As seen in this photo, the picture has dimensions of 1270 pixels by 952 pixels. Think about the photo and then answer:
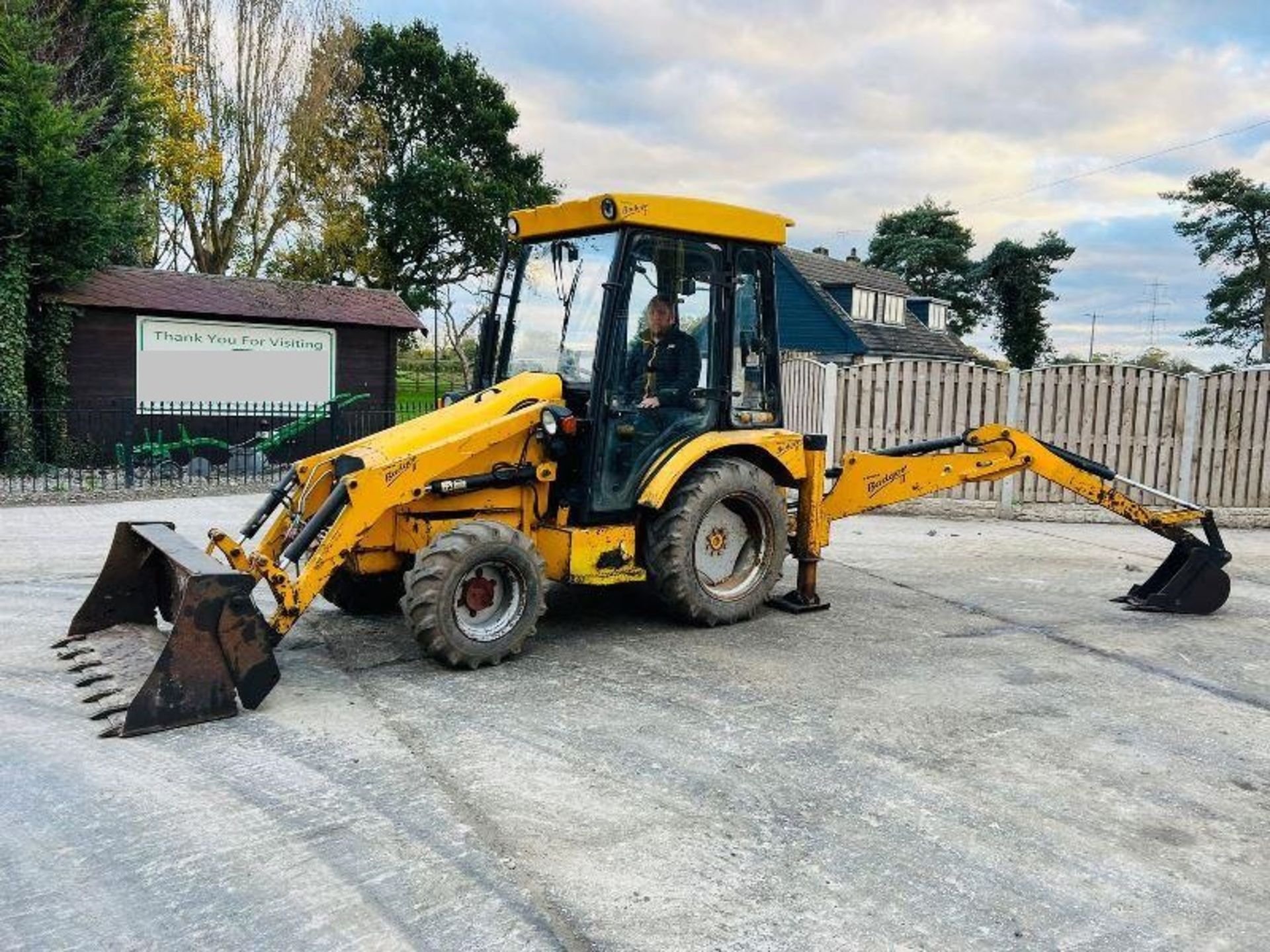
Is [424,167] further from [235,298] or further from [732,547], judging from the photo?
[732,547]

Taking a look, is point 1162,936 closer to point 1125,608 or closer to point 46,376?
point 1125,608

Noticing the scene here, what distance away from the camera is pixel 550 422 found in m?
5.80

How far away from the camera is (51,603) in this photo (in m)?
7.14

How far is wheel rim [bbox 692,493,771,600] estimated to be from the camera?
666 centimetres

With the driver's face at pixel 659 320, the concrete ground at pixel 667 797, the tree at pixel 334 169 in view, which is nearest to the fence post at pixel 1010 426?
the concrete ground at pixel 667 797

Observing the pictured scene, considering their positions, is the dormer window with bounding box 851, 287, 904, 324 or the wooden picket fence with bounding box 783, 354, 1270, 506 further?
the dormer window with bounding box 851, 287, 904, 324

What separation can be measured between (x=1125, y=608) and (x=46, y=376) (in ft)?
52.0

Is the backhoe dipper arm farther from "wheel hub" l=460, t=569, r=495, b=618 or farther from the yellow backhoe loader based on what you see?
"wheel hub" l=460, t=569, r=495, b=618

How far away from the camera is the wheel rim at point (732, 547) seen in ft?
21.9

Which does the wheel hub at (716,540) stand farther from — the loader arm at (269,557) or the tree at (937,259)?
the tree at (937,259)

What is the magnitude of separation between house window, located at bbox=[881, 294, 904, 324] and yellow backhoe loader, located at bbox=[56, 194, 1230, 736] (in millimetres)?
33132

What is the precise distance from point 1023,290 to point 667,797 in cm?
5195

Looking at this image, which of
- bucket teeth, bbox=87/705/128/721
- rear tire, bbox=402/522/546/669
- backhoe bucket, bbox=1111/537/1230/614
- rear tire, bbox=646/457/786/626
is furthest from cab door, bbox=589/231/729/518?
backhoe bucket, bbox=1111/537/1230/614

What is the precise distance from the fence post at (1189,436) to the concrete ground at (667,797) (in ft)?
20.2
